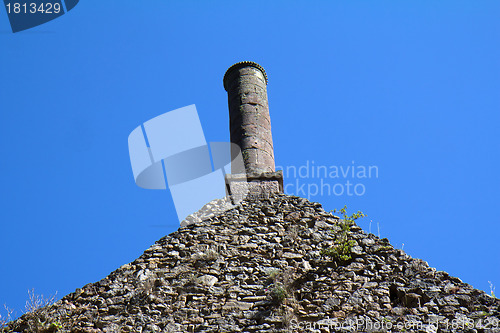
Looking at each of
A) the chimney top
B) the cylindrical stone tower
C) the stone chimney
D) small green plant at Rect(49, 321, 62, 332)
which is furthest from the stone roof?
the chimney top

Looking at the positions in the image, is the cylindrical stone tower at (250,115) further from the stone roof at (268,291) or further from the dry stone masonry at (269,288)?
the stone roof at (268,291)

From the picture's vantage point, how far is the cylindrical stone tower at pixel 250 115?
9570 mm

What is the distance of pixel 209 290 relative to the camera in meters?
6.26

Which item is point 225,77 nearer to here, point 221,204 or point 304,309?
point 221,204

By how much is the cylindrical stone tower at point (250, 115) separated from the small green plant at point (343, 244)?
1994mm

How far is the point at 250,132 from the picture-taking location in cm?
999

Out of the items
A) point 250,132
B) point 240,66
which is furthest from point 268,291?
point 240,66

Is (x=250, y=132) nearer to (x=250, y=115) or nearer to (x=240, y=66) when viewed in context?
(x=250, y=115)

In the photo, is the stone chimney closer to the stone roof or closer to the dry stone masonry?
the dry stone masonry

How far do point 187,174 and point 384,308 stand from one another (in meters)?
4.68

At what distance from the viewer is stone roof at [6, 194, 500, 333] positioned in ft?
18.9

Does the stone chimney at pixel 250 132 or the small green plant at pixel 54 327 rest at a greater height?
the stone chimney at pixel 250 132

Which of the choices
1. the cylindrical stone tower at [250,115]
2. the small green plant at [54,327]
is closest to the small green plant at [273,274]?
the small green plant at [54,327]

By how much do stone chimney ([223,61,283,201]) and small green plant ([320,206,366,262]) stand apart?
56.1 inches
